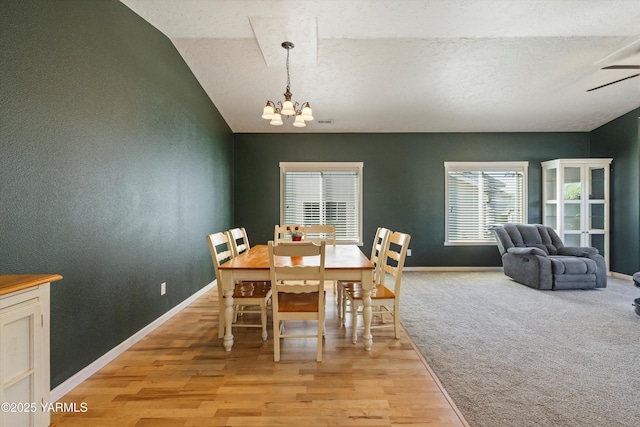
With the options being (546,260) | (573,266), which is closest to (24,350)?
(546,260)

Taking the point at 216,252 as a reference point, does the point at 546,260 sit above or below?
below

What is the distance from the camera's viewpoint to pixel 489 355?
252cm

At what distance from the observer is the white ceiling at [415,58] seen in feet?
10.3

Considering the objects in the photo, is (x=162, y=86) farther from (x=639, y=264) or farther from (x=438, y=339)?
(x=639, y=264)

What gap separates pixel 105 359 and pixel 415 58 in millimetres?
4635

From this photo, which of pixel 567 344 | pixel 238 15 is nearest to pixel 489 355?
pixel 567 344

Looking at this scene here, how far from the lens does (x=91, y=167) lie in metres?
2.29

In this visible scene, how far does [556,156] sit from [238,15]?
6260 millimetres

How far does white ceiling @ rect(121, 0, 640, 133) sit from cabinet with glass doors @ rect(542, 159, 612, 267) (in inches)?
35.6

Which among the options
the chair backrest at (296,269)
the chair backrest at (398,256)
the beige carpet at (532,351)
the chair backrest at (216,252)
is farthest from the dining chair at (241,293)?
the beige carpet at (532,351)

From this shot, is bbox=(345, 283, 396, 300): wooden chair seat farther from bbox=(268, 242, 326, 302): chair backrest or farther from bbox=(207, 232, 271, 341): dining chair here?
bbox=(207, 232, 271, 341): dining chair

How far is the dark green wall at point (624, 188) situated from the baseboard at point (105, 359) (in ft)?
23.4

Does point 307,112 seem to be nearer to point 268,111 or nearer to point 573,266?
point 268,111

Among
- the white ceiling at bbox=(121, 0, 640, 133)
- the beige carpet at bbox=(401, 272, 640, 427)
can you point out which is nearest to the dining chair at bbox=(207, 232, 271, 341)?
the beige carpet at bbox=(401, 272, 640, 427)
